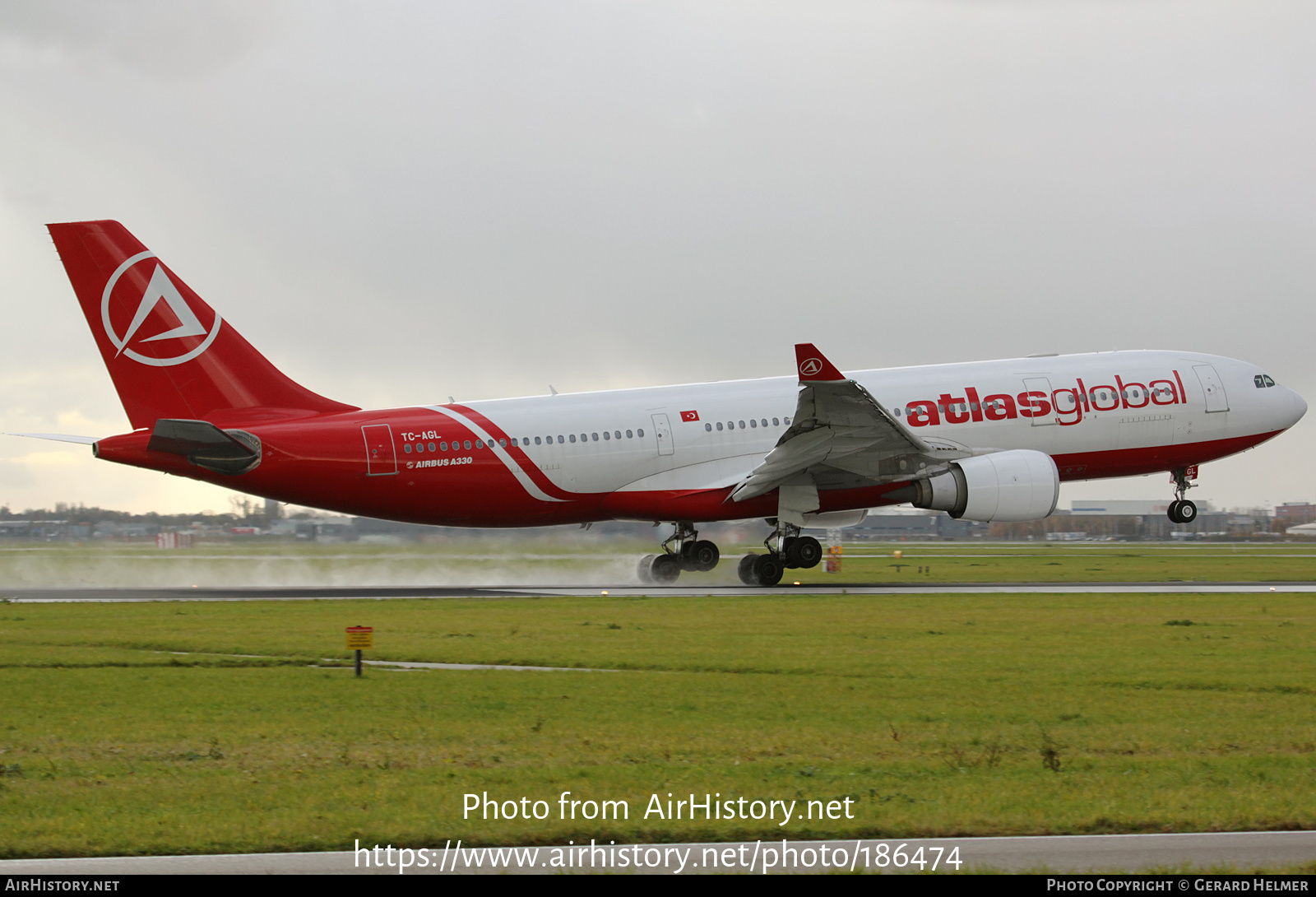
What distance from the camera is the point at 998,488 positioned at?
36.8 metres

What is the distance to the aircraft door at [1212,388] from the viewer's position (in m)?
41.8

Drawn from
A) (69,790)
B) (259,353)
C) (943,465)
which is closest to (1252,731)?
(69,790)

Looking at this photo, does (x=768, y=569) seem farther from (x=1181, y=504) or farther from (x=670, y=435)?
(x=1181, y=504)

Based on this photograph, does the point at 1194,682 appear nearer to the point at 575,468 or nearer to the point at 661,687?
the point at 661,687

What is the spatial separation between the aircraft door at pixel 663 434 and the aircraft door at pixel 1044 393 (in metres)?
10.8

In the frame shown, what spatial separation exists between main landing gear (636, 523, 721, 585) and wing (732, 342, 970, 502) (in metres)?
3.33

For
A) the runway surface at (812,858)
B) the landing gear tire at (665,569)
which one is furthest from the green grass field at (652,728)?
the landing gear tire at (665,569)

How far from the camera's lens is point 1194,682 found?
19391 mm

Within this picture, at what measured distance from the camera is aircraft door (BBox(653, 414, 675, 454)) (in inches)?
1540

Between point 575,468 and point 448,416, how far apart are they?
3910 mm

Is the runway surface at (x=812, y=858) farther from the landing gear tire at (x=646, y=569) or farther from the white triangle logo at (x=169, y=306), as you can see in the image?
the landing gear tire at (x=646, y=569)

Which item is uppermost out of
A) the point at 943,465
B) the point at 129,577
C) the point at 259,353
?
the point at 259,353

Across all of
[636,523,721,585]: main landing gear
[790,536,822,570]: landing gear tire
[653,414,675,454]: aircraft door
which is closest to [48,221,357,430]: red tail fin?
[653,414,675,454]: aircraft door
